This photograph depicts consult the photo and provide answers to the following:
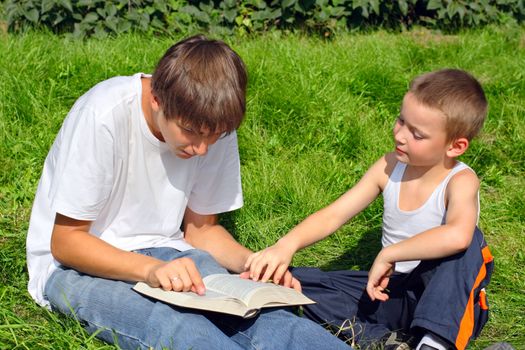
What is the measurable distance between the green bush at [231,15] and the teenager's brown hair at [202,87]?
Result: 2857 mm

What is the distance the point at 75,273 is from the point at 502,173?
2.55 m

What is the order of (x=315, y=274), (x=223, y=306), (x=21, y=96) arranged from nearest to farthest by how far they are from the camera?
(x=223, y=306) < (x=315, y=274) < (x=21, y=96)

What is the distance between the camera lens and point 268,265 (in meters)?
2.97

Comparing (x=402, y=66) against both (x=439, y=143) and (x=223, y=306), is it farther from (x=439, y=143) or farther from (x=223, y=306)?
(x=223, y=306)

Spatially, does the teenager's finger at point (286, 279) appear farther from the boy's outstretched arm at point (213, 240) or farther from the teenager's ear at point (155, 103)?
the teenager's ear at point (155, 103)

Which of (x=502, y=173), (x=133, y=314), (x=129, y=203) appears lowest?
(x=502, y=173)

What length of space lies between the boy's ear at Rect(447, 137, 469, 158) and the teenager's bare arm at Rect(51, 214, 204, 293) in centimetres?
106

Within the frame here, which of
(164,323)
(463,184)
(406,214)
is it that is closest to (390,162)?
(406,214)

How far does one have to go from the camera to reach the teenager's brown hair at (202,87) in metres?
2.61

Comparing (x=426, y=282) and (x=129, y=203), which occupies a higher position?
(x=129, y=203)

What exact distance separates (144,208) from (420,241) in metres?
1.00

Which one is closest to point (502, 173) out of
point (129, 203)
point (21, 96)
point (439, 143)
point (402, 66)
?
point (402, 66)

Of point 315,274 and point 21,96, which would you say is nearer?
Answer: point 315,274

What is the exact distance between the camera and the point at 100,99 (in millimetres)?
2852
